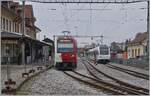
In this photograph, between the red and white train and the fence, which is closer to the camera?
the red and white train

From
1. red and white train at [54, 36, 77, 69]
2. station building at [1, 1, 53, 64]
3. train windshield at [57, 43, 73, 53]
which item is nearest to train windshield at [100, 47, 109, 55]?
station building at [1, 1, 53, 64]

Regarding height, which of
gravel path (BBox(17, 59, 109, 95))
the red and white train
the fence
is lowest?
gravel path (BBox(17, 59, 109, 95))

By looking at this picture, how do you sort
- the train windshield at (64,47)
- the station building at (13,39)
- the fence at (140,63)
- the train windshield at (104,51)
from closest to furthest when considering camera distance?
the train windshield at (64,47) → the station building at (13,39) → the fence at (140,63) → the train windshield at (104,51)

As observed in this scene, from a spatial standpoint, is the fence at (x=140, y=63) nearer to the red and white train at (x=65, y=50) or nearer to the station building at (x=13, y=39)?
the red and white train at (x=65, y=50)

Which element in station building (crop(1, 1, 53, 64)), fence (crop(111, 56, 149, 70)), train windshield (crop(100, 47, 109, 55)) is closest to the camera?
station building (crop(1, 1, 53, 64))

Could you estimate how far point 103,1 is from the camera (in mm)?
27312

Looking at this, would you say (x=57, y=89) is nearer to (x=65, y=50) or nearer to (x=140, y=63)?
(x=65, y=50)

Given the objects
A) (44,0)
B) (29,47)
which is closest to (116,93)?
(44,0)

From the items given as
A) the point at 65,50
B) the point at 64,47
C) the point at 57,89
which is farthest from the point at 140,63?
the point at 57,89

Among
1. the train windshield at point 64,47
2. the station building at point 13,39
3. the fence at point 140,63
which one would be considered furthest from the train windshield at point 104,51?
the train windshield at point 64,47

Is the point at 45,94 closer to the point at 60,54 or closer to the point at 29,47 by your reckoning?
the point at 60,54

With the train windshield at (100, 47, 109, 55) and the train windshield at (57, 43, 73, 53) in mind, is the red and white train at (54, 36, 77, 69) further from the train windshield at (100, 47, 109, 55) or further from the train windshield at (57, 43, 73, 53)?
the train windshield at (100, 47, 109, 55)

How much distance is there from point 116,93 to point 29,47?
114 ft

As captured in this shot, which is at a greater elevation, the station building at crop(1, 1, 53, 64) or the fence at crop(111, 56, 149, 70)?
the station building at crop(1, 1, 53, 64)
